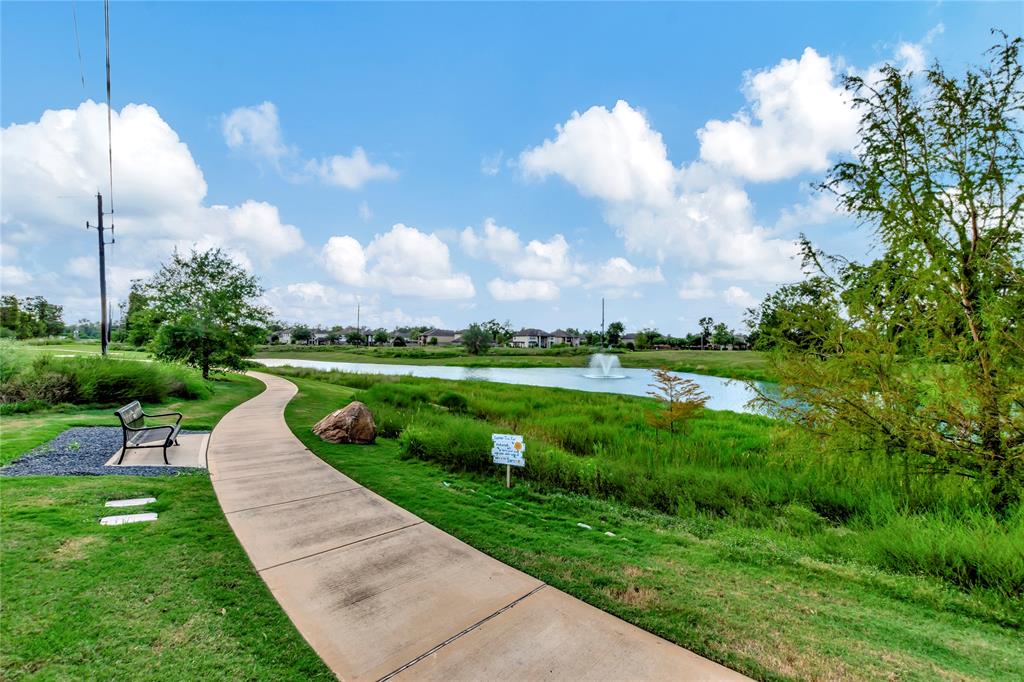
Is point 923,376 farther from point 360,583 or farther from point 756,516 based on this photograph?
point 360,583

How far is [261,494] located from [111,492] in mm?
1794

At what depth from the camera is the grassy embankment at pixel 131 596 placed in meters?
2.66

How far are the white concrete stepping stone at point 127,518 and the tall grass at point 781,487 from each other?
14.1 ft

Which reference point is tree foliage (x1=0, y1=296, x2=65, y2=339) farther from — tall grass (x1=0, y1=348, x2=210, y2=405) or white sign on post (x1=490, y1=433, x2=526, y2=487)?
white sign on post (x1=490, y1=433, x2=526, y2=487)

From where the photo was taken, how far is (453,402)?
1614 centimetres

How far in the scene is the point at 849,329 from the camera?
5.79m

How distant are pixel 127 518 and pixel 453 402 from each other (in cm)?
1158

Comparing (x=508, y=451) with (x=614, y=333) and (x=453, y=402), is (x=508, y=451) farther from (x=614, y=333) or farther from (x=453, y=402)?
(x=614, y=333)

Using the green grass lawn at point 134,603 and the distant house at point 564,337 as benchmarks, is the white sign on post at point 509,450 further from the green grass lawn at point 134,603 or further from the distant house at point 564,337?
the distant house at point 564,337

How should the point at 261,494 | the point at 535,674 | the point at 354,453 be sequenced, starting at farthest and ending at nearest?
the point at 354,453
the point at 261,494
the point at 535,674

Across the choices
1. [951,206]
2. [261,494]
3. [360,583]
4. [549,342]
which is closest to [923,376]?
[951,206]

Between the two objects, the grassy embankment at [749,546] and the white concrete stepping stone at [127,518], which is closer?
the grassy embankment at [749,546]

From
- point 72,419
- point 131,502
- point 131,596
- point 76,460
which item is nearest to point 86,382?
point 72,419

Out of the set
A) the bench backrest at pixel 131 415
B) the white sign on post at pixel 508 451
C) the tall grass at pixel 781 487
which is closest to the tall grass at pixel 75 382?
the bench backrest at pixel 131 415
